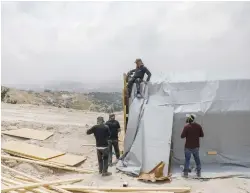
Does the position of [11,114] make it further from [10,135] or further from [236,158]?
[236,158]

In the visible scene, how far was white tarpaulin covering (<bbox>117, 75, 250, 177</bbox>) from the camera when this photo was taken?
9.27 m

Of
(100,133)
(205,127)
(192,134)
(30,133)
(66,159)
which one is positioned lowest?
(66,159)

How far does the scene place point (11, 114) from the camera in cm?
1769

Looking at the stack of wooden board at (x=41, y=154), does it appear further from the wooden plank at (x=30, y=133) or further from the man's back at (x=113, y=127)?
the man's back at (x=113, y=127)

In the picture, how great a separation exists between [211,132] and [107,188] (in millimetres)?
3769

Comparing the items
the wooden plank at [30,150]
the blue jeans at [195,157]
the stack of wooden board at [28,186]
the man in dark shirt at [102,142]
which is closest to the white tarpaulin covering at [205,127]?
the man in dark shirt at [102,142]

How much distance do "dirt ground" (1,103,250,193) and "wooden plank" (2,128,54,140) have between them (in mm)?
210

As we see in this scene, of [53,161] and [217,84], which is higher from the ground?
[217,84]

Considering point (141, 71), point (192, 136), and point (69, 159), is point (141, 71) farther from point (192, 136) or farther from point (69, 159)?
point (69, 159)

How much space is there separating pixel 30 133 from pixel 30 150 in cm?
207

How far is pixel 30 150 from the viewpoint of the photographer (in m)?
11.0

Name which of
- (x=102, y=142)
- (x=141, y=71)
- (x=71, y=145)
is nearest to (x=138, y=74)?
(x=141, y=71)

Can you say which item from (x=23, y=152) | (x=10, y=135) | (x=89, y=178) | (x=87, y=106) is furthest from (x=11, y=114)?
(x=87, y=106)

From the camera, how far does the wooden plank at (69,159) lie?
33.4 feet
